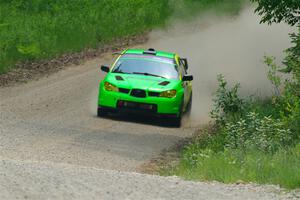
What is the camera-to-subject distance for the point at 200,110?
2573 cm

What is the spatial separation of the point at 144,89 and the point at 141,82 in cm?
38

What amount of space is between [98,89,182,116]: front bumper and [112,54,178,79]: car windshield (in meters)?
1.16

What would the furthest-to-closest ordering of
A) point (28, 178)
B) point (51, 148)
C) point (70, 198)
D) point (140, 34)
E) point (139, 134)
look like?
1. point (140, 34)
2. point (139, 134)
3. point (51, 148)
4. point (28, 178)
5. point (70, 198)

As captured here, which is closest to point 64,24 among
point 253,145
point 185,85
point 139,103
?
point 185,85

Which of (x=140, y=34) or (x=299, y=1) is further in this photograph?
(x=140, y=34)

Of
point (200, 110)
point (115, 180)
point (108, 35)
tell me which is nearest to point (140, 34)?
point (108, 35)

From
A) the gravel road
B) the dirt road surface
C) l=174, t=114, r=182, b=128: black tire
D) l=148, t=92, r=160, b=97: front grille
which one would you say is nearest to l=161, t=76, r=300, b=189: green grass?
the dirt road surface

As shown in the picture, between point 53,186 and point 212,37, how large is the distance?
30.9m

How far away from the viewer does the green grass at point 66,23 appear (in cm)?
3120

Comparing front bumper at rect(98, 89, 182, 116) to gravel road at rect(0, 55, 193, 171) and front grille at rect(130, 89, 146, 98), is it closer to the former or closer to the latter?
front grille at rect(130, 89, 146, 98)

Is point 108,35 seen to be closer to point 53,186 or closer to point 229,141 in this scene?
point 229,141

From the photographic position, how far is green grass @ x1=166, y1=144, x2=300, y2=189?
1230 centimetres

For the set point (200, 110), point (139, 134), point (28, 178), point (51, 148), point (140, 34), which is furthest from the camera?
point (140, 34)

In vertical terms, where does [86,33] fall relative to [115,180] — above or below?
below
